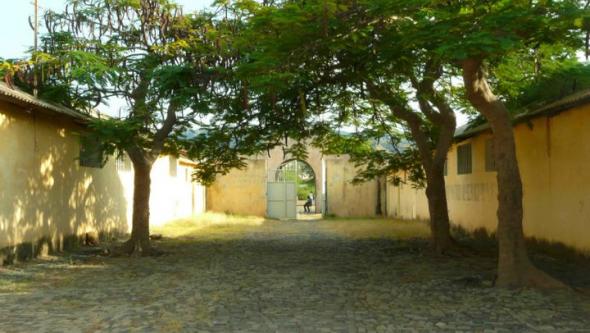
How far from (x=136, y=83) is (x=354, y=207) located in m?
20.3

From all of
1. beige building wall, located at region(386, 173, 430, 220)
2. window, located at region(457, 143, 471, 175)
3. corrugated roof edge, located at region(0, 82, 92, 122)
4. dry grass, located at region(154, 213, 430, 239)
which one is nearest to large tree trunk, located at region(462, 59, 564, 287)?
corrugated roof edge, located at region(0, 82, 92, 122)

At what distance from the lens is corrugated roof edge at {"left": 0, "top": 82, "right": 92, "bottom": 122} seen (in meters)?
10.8

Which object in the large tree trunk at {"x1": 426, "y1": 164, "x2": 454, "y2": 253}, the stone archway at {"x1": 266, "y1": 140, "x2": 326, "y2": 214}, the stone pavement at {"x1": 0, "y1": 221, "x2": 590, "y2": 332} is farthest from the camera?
the stone archway at {"x1": 266, "y1": 140, "x2": 326, "y2": 214}

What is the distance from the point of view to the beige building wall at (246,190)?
1282 inches

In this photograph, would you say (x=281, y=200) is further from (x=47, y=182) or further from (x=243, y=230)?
(x=47, y=182)

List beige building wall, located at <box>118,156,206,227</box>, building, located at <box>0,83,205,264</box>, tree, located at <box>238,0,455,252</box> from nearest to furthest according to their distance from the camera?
1. tree, located at <box>238,0,455,252</box>
2. building, located at <box>0,83,205,264</box>
3. beige building wall, located at <box>118,156,206,227</box>

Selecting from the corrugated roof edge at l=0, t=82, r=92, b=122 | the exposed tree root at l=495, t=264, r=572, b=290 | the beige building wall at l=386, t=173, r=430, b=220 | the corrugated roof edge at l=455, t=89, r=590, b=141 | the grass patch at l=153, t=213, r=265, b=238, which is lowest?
the exposed tree root at l=495, t=264, r=572, b=290

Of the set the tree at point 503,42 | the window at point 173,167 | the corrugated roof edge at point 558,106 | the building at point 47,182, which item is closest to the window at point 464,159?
the corrugated roof edge at point 558,106

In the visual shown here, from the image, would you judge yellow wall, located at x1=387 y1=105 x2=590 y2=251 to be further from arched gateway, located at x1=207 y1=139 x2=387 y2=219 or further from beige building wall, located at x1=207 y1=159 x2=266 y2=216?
beige building wall, located at x1=207 y1=159 x2=266 y2=216

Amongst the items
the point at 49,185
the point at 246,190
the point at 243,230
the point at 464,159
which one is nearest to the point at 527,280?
the point at 49,185

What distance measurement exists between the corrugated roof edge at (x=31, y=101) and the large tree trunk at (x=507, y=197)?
7386 millimetres

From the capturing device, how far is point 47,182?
13742mm

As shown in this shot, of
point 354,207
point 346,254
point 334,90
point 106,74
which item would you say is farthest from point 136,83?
point 354,207

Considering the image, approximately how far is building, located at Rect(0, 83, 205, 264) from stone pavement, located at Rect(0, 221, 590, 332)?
0.96m
